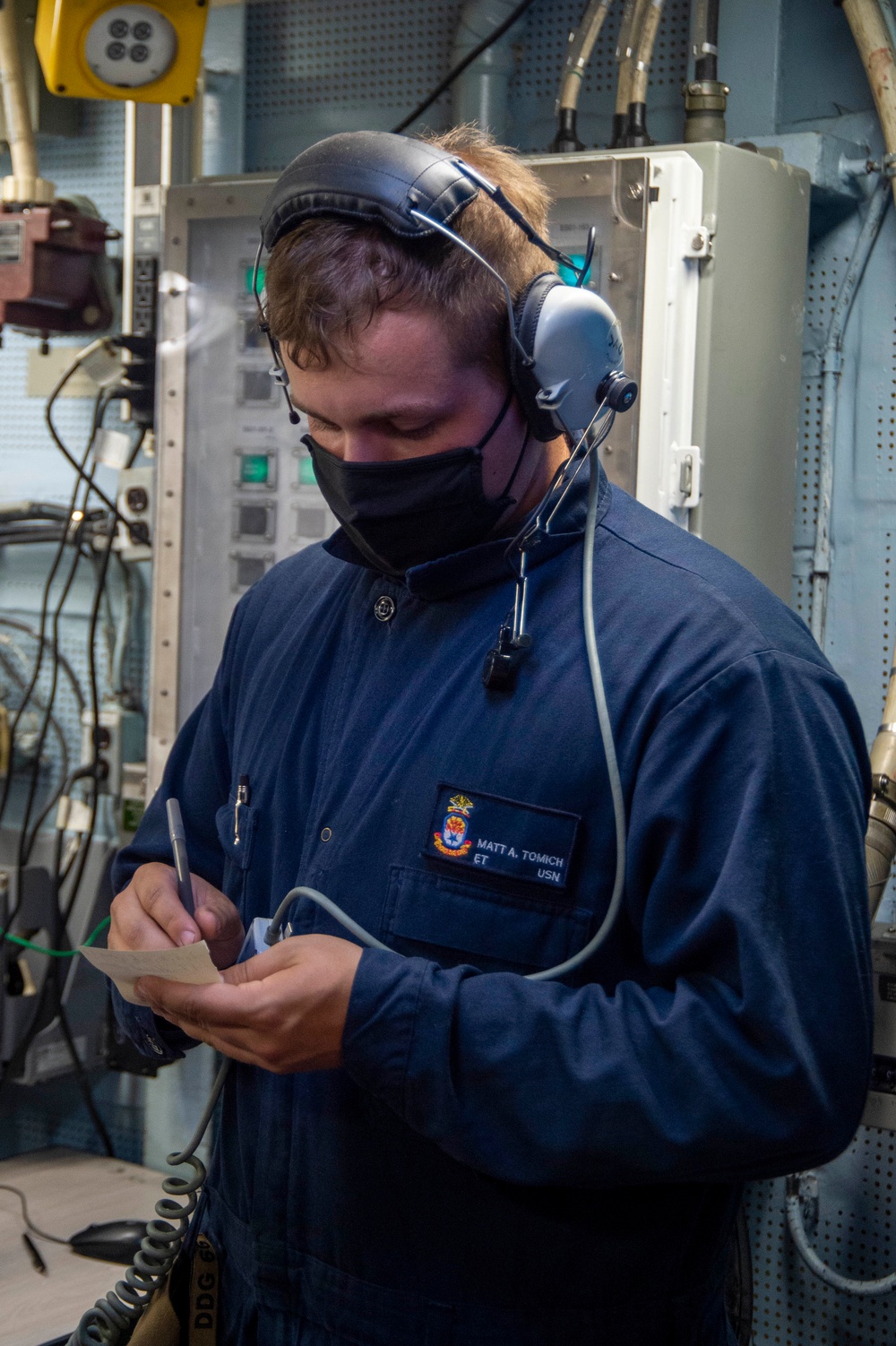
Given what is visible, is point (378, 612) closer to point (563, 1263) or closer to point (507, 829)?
point (507, 829)

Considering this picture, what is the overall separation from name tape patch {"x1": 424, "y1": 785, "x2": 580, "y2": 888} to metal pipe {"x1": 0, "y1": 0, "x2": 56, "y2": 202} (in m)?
2.26

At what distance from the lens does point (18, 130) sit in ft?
9.33

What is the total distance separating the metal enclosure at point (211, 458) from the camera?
97.9 inches

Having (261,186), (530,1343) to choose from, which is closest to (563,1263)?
(530,1343)

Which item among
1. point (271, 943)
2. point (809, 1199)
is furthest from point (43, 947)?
point (271, 943)

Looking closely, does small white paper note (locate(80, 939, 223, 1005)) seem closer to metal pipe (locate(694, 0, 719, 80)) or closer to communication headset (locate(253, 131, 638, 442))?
communication headset (locate(253, 131, 638, 442))

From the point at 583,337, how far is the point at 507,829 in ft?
1.30

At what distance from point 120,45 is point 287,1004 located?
84.8 inches

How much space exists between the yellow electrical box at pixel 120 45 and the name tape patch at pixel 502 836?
1996 mm

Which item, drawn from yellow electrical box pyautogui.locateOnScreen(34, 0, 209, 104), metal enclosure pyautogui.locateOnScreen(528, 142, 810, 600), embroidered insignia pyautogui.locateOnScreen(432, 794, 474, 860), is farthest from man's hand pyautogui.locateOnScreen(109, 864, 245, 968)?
yellow electrical box pyautogui.locateOnScreen(34, 0, 209, 104)

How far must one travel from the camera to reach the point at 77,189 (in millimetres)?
3182

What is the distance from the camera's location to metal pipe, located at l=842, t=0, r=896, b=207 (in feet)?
7.36

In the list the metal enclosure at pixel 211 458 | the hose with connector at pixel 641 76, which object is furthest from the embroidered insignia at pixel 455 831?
the hose with connector at pixel 641 76

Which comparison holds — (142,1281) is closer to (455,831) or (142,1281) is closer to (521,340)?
(455,831)
